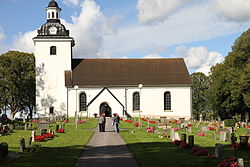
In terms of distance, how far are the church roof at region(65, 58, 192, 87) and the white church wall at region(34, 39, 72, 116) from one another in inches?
59.0

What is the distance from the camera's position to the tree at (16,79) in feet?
200

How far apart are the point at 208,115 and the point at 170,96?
76.3 feet

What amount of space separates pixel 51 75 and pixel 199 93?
125ft

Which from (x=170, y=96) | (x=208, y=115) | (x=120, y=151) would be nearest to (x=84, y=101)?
(x=170, y=96)

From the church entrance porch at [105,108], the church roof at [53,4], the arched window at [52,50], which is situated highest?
the church roof at [53,4]

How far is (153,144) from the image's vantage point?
21.9m

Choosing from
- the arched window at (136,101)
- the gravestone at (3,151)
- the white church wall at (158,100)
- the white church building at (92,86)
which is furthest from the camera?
the arched window at (136,101)

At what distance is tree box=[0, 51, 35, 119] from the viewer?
60969 millimetres

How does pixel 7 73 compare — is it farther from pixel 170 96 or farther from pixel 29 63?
pixel 170 96

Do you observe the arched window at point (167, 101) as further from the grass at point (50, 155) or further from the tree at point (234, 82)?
the grass at point (50, 155)

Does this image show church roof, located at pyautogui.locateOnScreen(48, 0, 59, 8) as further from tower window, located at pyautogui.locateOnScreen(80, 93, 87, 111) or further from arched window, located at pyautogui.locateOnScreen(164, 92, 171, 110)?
arched window, located at pyautogui.locateOnScreen(164, 92, 171, 110)

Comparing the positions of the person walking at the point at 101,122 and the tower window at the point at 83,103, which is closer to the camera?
the person walking at the point at 101,122

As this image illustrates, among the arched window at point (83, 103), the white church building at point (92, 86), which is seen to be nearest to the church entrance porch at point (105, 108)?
the white church building at point (92, 86)

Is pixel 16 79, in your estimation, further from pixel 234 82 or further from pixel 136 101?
pixel 234 82
